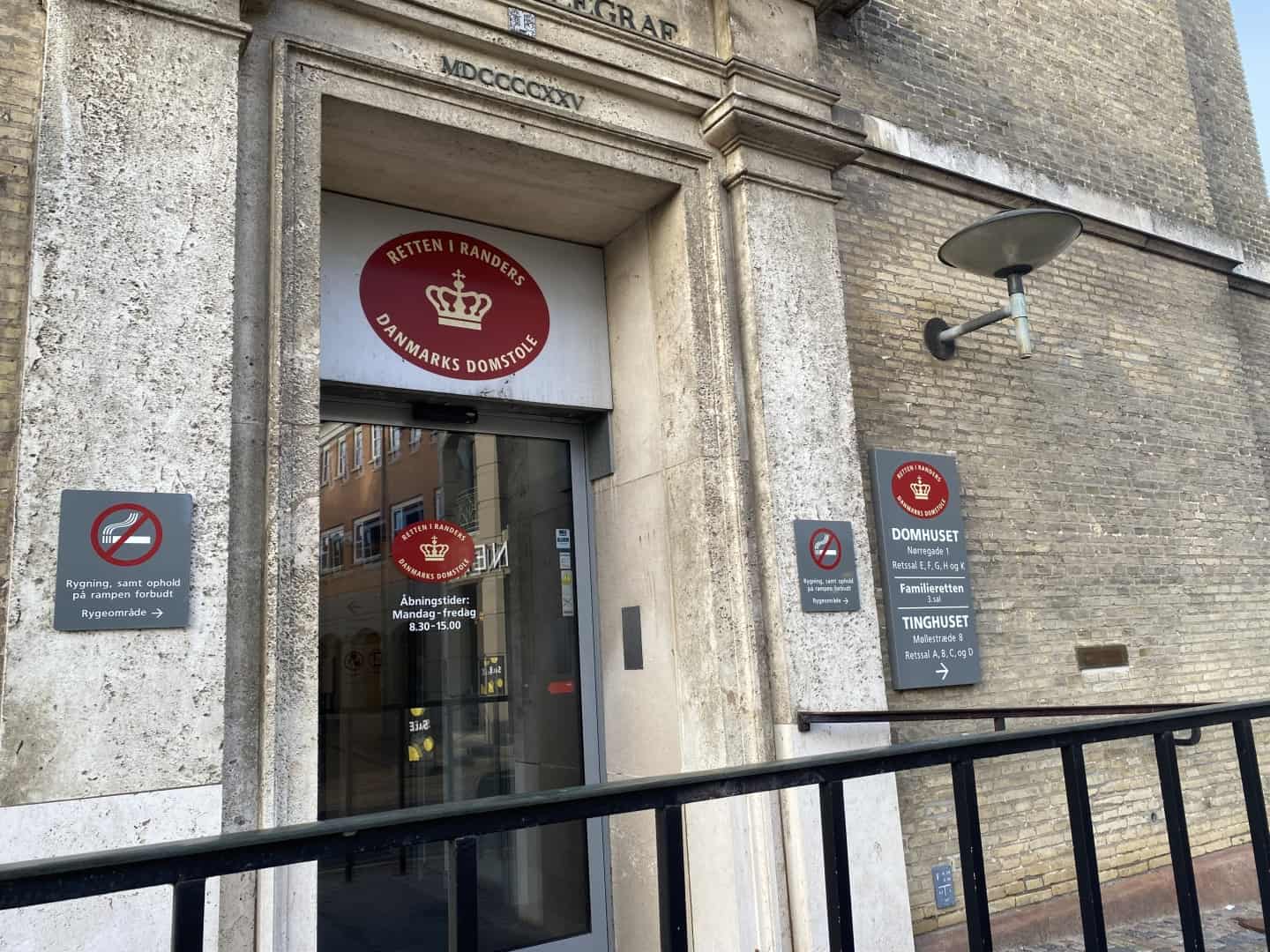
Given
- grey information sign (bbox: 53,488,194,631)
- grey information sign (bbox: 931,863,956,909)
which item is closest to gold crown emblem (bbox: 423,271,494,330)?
grey information sign (bbox: 53,488,194,631)

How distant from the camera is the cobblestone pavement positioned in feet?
18.0

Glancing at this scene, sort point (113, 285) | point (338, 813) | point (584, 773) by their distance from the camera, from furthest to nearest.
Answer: point (584, 773) → point (338, 813) → point (113, 285)

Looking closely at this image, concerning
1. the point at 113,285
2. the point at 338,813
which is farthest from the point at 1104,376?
A: the point at 113,285

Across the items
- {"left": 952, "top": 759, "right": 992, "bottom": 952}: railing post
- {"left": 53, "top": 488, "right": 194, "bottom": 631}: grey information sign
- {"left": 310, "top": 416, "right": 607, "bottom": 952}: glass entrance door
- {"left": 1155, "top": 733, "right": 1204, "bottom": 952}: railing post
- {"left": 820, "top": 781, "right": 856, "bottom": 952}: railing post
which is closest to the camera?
{"left": 820, "top": 781, "right": 856, "bottom": 952}: railing post

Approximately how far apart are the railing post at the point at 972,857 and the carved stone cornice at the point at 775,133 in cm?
398

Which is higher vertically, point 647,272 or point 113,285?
point 647,272

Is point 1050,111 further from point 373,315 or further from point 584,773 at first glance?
point 584,773

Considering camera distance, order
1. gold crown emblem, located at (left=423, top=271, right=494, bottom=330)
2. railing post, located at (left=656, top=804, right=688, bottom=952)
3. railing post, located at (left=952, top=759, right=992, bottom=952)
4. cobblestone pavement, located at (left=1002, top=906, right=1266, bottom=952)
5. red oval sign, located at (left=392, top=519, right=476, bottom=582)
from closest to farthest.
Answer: railing post, located at (left=656, top=804, right=688, bottom=952) → railing post, located at (left=952, top=759, right=992, bottom=952) → red oval sign, located at (left=392, top=519, right=476, bottom=582) → gold crown emblem, located at (left=423, top=271, right=494, bottom=330) → cobblestone pavement, located at (left=1002, top=906, right=1266, bottom=952)

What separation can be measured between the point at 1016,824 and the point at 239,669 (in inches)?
179

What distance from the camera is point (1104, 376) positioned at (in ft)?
23.2

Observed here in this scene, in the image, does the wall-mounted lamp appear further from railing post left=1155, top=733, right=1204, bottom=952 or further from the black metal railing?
railing post left=1155, top=733, right=1204, bottom=952

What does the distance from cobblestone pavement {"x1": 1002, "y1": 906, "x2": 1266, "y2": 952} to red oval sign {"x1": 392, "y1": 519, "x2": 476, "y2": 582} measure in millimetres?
3744

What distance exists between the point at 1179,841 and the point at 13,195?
4379 mm

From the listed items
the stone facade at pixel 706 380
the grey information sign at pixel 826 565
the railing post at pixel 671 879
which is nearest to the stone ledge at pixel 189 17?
the stone facade at pixel 706 380
